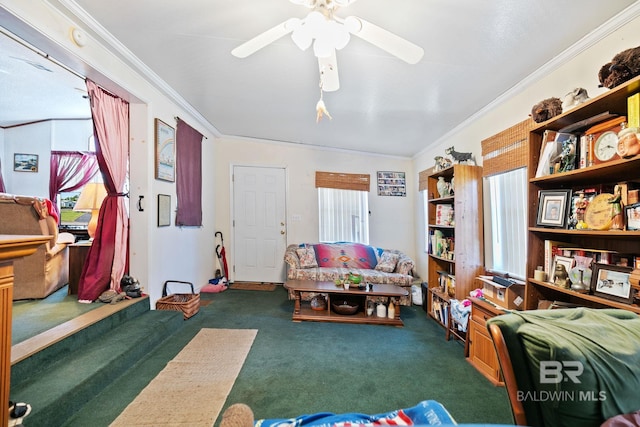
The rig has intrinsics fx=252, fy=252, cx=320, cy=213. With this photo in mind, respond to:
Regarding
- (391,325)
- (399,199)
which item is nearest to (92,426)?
(391,325)

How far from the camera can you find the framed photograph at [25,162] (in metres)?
4.87

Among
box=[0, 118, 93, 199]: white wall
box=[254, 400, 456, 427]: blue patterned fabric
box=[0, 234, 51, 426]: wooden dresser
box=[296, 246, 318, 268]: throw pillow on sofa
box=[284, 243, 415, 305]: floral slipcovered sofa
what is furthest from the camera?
box=[0, 118, 93, 199]: white wall

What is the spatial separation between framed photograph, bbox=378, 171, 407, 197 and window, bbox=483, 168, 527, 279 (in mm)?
2058

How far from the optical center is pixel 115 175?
8.36ft

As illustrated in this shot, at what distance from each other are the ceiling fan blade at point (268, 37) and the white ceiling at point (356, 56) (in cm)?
48

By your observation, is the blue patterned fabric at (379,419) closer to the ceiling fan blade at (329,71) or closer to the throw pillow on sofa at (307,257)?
the ceiling fan blade at (329,71)

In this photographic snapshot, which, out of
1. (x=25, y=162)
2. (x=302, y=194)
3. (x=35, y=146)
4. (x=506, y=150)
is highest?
(x=35, y=146)

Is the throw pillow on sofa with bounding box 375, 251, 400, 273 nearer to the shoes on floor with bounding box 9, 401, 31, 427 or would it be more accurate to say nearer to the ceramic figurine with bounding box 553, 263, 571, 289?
the ceramic figurine with bounding box 553, 263, 571, 289

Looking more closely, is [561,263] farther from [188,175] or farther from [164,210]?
[188,175]

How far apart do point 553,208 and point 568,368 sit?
126 cm

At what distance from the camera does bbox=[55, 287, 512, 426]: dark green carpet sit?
161cm

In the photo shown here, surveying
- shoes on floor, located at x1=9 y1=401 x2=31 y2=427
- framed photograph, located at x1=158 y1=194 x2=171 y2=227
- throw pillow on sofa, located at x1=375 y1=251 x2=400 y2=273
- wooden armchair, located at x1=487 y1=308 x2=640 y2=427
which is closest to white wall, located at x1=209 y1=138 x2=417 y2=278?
throw pillow on sofa, located at x1=375 y1=251 x2=400 y2=273

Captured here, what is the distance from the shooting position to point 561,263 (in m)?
1.51

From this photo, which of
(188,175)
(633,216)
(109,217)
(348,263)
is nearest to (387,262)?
(348,263)
